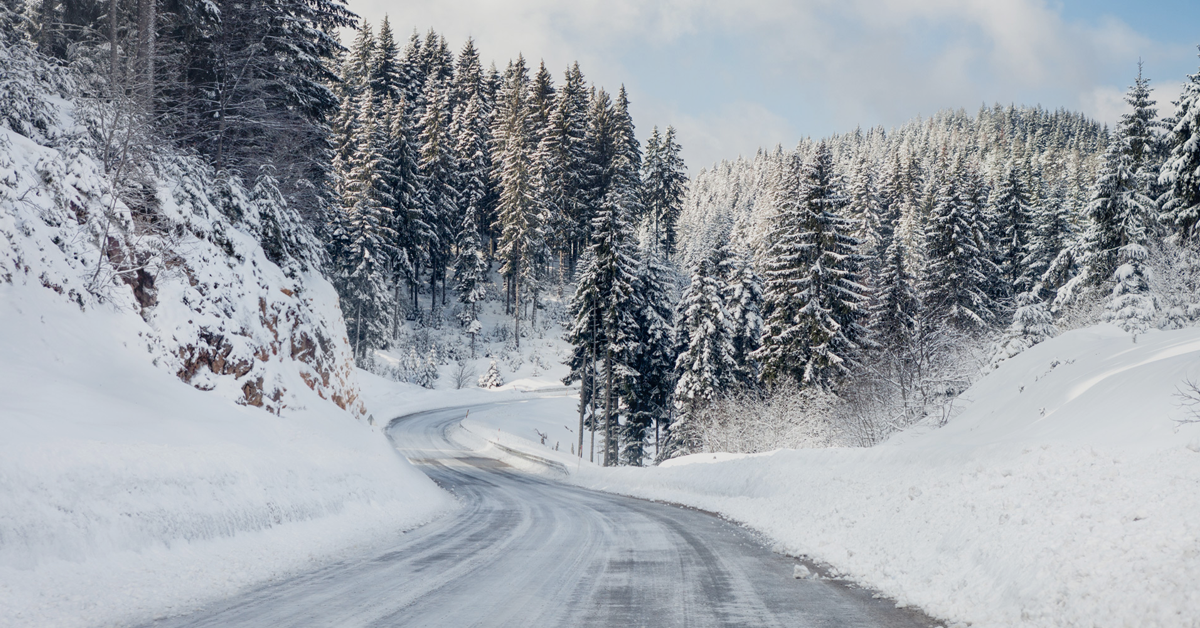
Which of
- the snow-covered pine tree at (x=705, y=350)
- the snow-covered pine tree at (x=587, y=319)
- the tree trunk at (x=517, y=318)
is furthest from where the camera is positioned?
the tree trunk at (x=517, y=318)

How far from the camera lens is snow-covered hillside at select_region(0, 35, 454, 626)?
6148mm

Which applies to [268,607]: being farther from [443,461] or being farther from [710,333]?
[710,333]

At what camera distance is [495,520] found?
46.0 ft

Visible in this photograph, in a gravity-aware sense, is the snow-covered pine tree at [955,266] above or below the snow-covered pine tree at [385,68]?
below

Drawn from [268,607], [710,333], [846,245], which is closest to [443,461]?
[710,333]

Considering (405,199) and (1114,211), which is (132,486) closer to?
(1114,211)

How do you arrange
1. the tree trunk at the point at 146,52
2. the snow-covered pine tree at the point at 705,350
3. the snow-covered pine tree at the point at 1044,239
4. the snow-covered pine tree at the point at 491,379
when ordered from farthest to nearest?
the snow-covered pine tree at the point at 491,379
the snow-covered pine tree at the point at 1044,239
the snow-covered pine tree at the point at 705,350
the tree trunk at the point at 146,52

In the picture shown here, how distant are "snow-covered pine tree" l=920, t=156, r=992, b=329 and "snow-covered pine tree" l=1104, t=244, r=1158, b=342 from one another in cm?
829

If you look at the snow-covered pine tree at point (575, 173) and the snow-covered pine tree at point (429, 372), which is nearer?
the snow-covered pine tree at point (429, 372)

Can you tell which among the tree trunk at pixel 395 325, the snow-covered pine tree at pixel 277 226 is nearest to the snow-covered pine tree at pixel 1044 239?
the tree trunk at pixel 395 325

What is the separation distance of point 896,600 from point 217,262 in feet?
46.4

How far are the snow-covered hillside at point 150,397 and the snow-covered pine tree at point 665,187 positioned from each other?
64891mm

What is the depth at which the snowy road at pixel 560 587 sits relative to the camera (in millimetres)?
5898

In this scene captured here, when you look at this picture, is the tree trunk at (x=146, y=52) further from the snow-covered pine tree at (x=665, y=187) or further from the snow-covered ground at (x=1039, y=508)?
the snow-covered pine tree at (x=665, y=187)
